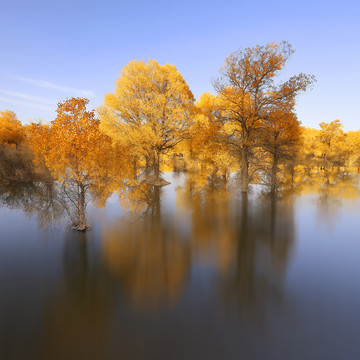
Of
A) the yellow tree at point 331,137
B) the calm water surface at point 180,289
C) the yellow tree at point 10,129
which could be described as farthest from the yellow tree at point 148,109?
the yellow tree at point 331,137

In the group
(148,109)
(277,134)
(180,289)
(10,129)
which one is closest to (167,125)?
(148,109)

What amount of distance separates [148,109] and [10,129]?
146ft

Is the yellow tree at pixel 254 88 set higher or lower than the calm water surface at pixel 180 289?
higher

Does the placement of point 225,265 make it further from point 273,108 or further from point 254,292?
point 273,108

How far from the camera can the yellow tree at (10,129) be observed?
51125 millimetres

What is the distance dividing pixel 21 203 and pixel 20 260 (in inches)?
557

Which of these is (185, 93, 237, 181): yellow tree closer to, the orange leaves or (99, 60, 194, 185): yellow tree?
(99, 60, 194, 185): yellow tree

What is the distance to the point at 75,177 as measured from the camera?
42.5ft

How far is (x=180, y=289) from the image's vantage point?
7.94 m

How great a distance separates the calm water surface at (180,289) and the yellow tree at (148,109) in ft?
45.4

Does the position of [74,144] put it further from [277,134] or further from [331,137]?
[331,137]

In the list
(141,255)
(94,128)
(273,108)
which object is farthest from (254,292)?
(273,108)

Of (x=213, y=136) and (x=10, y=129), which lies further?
(x=10, y=129)

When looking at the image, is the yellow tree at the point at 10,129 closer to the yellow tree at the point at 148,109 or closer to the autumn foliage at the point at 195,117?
the autumn foliage at the point at 195,117
